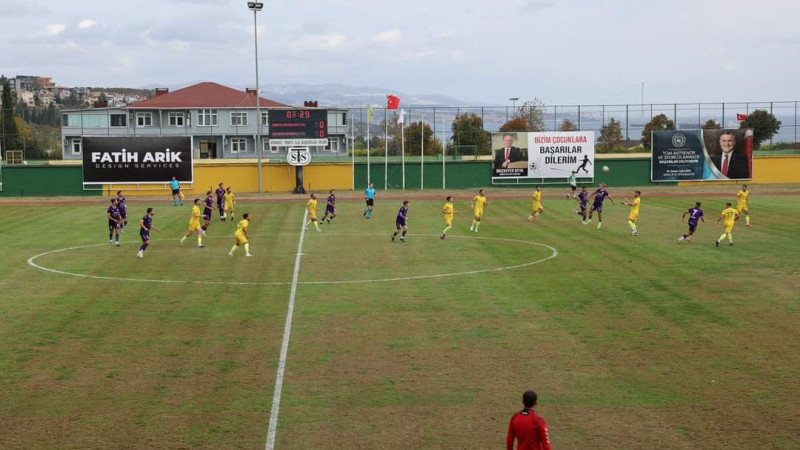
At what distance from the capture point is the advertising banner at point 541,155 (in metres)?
72.8

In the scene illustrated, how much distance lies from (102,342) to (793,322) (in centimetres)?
1582

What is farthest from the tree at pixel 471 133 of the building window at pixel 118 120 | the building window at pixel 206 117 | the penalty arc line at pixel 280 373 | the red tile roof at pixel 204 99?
the penalty arc line at pixel 280 373

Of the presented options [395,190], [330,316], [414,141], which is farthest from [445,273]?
[414,141]

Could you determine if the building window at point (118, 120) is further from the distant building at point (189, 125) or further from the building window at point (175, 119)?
the building window at point (175, 119)

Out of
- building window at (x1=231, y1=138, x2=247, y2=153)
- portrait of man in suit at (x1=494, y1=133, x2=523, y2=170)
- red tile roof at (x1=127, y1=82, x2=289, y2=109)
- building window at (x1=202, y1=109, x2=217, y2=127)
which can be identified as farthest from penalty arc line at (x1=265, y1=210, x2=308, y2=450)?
red tile roof at (x1=127, y1=82, x2=289, y2=109)

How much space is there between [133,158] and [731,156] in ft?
153

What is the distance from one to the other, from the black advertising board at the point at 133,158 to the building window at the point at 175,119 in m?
33.3

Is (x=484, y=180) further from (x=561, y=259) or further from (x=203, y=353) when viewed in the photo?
(x=203, y=353)

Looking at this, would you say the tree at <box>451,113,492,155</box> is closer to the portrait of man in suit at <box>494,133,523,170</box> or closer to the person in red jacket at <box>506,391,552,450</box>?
the portrait of man in suit at <box>494,133,523,170</box>

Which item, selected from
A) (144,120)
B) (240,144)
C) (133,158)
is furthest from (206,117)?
(133,158)

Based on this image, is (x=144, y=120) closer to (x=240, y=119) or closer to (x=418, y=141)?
(x=240, y=119)

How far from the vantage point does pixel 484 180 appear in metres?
73.9

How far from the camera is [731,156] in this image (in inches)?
2889

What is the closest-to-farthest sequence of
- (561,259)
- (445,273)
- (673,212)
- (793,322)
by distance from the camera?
(793,322) → (445,273) → (561,259) → (673,212)
